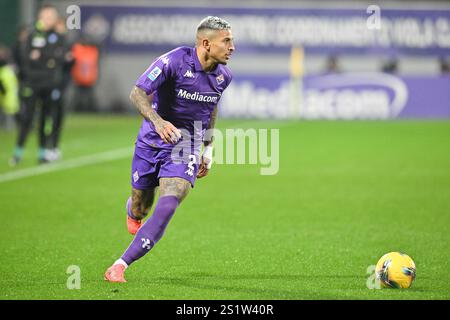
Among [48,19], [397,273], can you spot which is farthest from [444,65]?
[397,273]

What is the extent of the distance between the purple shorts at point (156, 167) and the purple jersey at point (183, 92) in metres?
0.07

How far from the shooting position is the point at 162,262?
30.5 ft

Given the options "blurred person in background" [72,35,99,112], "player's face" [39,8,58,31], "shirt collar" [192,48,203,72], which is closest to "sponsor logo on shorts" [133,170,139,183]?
"shirt collar" [192,48,203,72]

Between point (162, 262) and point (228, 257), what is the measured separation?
692 millimetres

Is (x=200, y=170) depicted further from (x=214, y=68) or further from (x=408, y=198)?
(x=408, y=198)

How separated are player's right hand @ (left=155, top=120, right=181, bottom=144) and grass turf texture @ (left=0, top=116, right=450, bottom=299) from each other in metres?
1.21

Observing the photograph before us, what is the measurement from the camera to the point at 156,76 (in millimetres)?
8148

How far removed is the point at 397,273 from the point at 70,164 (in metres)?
11.6

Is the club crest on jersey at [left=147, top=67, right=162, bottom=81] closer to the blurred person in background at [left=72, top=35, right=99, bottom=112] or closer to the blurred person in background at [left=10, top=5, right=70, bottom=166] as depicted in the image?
the blurred person in background at [left=10, top=5, right=70, bottom=166]

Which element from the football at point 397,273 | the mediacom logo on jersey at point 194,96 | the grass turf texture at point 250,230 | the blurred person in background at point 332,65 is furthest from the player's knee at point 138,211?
the blurred person in background at point 332,65

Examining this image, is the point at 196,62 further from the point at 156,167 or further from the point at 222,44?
the point at 156,167
